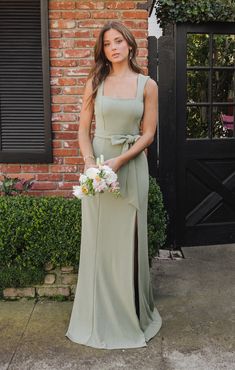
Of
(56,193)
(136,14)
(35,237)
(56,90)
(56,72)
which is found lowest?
(35,237)

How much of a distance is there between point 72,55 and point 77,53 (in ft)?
0.15

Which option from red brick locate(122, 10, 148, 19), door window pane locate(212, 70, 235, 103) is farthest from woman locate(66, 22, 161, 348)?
door window pane locate(212, 70, 235, 103)

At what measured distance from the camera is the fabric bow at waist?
3104 mm

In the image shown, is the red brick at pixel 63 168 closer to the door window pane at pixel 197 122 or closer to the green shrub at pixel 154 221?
the green shrub at pixel 154 221

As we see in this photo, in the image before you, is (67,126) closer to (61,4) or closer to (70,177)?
(70,177)

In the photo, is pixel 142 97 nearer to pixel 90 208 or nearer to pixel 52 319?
pixel 90 208

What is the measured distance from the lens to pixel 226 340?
3.24 meters

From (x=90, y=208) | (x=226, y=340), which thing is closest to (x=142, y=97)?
(x=90, y=208)

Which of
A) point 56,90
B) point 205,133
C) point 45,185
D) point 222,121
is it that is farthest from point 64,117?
point 222,121

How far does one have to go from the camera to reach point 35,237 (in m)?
3.73

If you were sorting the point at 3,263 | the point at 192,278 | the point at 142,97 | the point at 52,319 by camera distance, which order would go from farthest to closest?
the point at 192,278 → the point at 3,263 → the point at 52,319 → the point at 142,97

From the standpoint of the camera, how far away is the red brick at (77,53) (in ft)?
13.4

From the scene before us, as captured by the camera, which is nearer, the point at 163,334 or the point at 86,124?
the point at 86,124

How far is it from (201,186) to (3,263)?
2291mm
